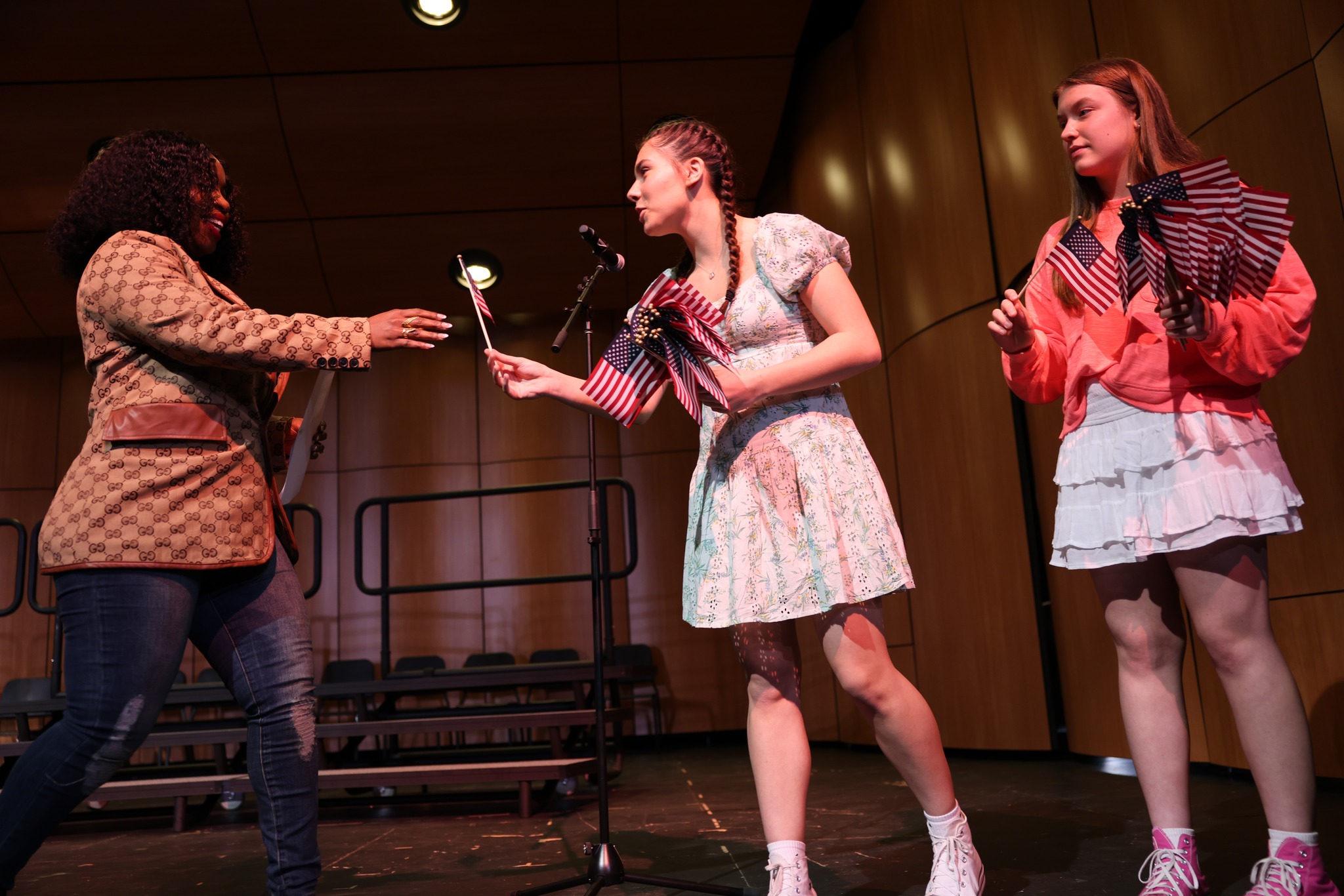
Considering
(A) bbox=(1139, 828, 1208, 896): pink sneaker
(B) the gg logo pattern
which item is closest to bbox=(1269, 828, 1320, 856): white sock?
(A) bbox=(1139, 828, 1208, 896): pink sneaker

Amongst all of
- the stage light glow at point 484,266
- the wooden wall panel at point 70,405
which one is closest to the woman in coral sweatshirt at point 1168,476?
the stage light glow at point 484,266

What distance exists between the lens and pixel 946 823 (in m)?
1.73

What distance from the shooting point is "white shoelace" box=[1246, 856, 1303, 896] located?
4.91ft

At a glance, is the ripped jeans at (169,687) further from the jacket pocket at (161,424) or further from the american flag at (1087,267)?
the american flag at (1087,267)

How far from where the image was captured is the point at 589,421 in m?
2.30

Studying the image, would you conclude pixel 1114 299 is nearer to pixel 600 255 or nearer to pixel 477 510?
pixel 600 255

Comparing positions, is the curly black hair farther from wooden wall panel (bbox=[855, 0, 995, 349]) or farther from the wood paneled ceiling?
the wood paneled ceiling

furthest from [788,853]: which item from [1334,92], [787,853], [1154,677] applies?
[1334,92]

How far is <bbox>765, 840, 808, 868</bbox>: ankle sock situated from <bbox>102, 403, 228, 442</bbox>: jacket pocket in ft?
4.01

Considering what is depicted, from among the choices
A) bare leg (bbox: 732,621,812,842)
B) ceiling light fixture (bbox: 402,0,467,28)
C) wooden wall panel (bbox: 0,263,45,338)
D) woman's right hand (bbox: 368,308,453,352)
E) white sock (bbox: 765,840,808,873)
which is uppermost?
ceiling light fixture (bbox: 402,0,467,28)

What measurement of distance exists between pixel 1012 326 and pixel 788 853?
1004mm

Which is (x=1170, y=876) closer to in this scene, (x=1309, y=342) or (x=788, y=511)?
(x=788, y=511)

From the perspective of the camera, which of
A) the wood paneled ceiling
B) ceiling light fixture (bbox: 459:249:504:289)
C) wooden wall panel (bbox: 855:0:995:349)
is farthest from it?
ceiling light fixture (bbox: 459:249:504:289)

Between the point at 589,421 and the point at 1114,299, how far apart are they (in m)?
1.15
